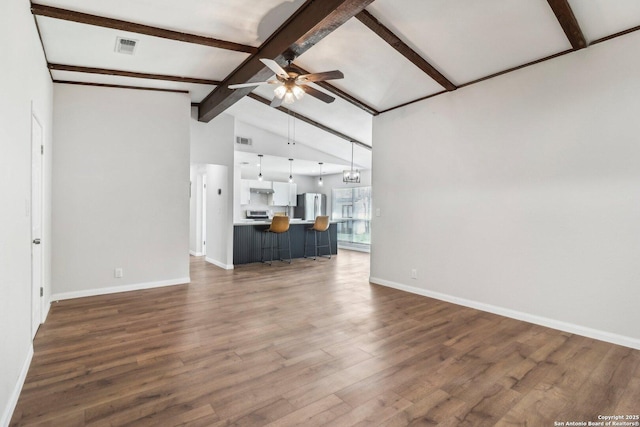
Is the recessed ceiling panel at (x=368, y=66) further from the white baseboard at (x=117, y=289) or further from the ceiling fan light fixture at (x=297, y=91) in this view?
the white baseboard at (x=117, y=289)

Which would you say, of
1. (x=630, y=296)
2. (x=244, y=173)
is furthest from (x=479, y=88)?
(x=244, y=173)

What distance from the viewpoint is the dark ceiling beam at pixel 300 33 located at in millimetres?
2586

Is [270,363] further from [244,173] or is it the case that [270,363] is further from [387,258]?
[244,173]

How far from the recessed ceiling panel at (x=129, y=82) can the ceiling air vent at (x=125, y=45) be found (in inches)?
30.8

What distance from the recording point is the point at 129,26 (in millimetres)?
3049

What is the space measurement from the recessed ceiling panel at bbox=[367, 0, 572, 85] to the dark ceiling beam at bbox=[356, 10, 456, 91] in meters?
0.05

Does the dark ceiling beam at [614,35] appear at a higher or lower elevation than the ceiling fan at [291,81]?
higher

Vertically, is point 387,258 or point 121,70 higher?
point 121,70

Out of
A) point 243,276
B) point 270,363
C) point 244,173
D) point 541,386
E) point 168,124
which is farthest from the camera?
point 244,173

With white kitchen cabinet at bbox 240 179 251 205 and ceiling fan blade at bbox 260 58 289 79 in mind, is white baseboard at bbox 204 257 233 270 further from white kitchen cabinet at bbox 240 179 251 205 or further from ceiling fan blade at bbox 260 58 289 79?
ceiling fan blade at bbox 260 58 289 79

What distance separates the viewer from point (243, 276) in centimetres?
570

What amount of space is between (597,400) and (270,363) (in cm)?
224

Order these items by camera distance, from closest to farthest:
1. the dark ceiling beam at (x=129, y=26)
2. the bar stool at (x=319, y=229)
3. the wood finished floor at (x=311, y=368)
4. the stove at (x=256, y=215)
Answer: the wood finished floor at (x=311, y=368), the dark ceiling beam at (x=129, y=26), the bar stool at (x=319, y=229), the stove at (x=256, y=215)

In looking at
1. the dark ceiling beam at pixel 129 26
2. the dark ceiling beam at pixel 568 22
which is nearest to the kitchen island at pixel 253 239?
the dark ceiling beam at pixel 129 26
